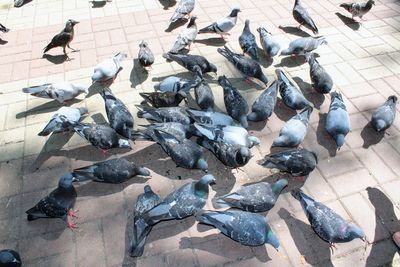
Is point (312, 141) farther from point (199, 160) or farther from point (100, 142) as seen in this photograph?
point (100, 142)

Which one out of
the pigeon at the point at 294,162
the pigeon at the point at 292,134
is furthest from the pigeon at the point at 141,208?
the pigeon at the point at 292,134

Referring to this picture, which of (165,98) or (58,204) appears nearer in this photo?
(58,204)

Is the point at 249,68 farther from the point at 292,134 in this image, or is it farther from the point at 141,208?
the point at 141,208

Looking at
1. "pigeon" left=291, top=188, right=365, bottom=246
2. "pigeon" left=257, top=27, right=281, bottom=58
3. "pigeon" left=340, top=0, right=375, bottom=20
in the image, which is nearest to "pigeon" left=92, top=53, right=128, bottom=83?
"pigeon" left=257, top=27, right=281, bottom=58

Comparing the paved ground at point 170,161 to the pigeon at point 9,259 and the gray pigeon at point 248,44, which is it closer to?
the pigeon at point 9,259

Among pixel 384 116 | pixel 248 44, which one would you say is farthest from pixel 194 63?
pixel 384 116

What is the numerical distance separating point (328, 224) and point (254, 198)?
2.81ft

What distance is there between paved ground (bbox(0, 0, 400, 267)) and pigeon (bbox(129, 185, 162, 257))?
0.48 ft

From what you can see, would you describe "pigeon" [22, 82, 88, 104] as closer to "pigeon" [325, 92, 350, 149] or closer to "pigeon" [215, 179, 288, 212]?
"pigeon" [215, 179, 288, 212]

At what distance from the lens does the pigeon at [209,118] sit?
5.06m

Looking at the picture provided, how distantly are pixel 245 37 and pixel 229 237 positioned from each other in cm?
419

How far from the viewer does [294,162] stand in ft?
14.6

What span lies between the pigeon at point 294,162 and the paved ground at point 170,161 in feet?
0.78

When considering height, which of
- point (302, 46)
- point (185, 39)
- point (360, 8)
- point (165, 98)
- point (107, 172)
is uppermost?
point (360, 8)
